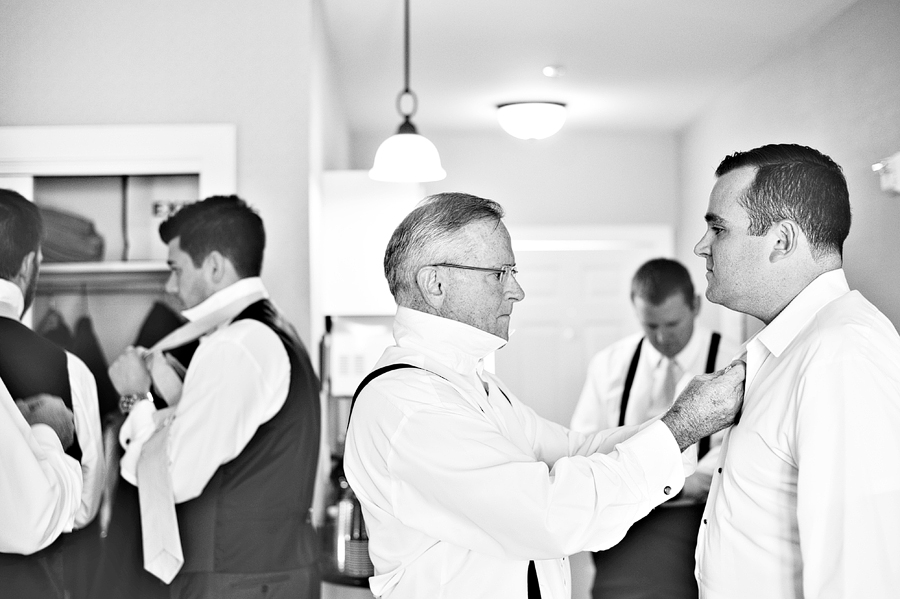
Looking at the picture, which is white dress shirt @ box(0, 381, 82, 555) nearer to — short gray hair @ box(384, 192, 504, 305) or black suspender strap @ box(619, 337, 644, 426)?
short gray hair @ box(384, 192, 504, 305)

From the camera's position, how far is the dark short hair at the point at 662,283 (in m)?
3.67

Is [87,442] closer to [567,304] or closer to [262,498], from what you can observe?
[262,498]

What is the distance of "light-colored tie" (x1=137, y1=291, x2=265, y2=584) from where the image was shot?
236 centimetres

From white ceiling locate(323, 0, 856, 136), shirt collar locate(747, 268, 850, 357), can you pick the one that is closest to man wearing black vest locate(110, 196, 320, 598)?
shirt collar locate(747, 268, 850, 357)

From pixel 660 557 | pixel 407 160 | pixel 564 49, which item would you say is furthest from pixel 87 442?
pixel 564 49

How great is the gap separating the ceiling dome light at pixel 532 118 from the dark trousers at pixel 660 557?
2487mm

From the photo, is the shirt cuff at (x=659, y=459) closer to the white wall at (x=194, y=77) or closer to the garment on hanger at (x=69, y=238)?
the white wall at (x=194, y=77)

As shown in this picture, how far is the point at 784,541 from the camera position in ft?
4.83

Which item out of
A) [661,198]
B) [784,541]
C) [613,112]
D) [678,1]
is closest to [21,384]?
[784,541]

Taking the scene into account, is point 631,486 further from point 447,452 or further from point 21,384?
point 21,384

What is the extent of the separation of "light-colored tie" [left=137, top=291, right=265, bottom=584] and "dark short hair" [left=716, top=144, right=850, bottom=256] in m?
1.48

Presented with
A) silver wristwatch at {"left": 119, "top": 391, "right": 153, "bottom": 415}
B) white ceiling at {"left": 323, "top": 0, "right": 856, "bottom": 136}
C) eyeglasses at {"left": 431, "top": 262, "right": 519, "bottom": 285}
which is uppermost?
white ceiling at {"left": 323, "top": 0, "right": 856, "bottom": 136}

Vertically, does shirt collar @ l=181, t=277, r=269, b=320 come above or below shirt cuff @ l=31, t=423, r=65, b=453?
above

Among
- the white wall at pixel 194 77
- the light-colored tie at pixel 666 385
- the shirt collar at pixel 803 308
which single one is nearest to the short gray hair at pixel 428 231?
the shirt collar at pixel 803 308
